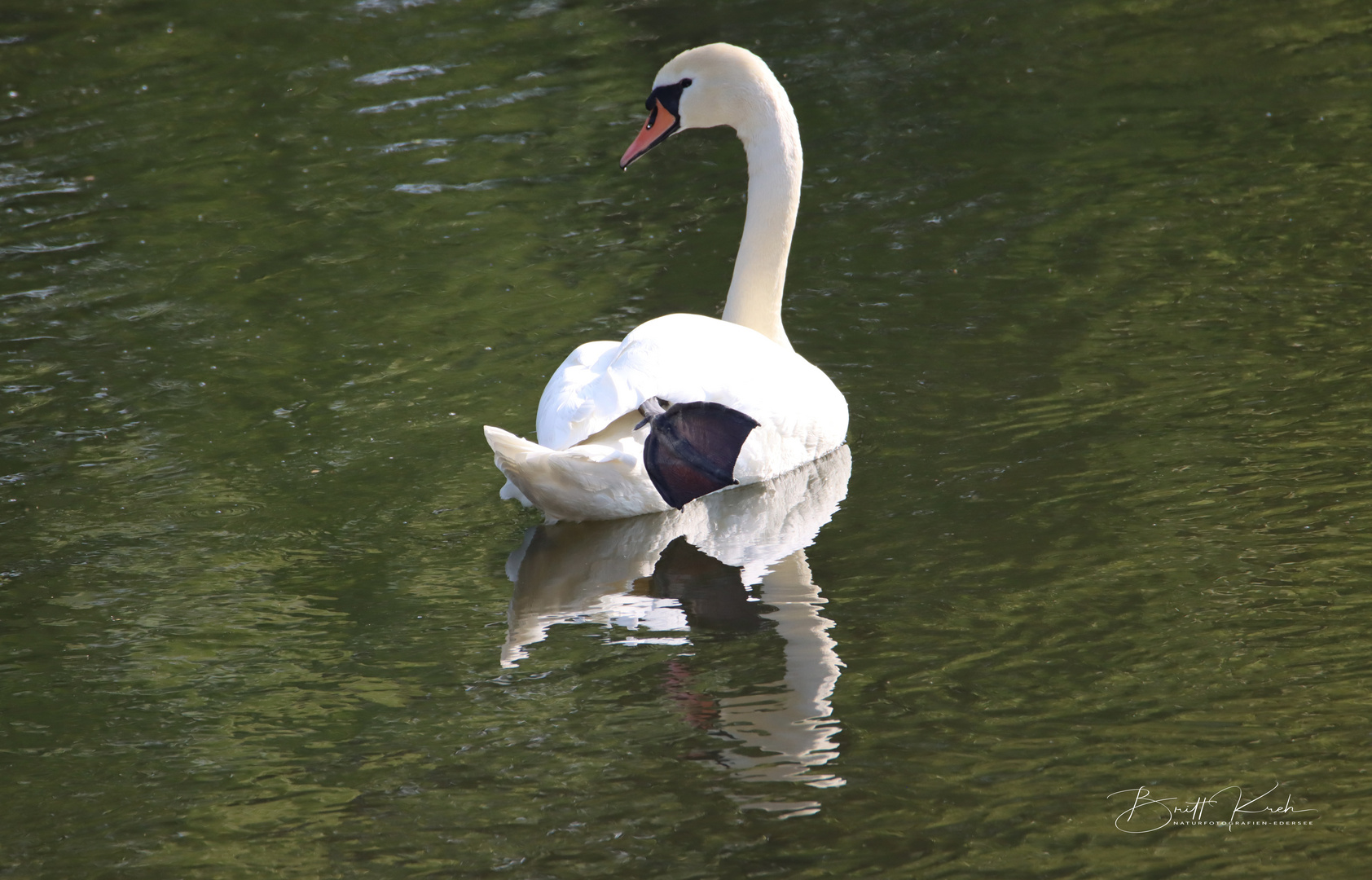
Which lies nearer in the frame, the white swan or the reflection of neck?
the reflection of neck

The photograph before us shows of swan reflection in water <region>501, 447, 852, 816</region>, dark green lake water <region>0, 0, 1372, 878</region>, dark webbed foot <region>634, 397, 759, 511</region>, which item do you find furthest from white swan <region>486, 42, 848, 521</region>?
dark green lake water <region>0, 0, 1372, 878</region>

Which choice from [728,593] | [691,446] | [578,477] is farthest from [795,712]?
[578,477]

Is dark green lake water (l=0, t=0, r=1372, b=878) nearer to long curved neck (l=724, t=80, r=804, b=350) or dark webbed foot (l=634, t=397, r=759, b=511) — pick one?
dark webbed foot (l=634, t=397, r=759, b=511)

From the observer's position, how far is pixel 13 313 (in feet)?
29.1

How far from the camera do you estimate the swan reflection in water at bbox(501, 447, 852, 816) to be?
166 inches

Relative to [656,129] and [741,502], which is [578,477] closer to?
[741,502]

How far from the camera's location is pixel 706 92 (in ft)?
22.9

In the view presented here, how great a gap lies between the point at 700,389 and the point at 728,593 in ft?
2.60

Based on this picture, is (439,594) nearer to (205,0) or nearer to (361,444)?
(361,444)

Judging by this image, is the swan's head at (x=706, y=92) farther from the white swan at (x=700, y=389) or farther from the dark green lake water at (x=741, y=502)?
the dark green lake water at (x=741, y=502)

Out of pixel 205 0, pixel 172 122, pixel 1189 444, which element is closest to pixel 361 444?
pixel 1189 444

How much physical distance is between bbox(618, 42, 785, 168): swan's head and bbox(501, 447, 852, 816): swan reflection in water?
5.43 ft

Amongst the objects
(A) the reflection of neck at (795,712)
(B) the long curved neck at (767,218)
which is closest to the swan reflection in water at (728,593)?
(A) the reflection of neck at (795,712)

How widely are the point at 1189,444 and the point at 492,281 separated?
436cm
